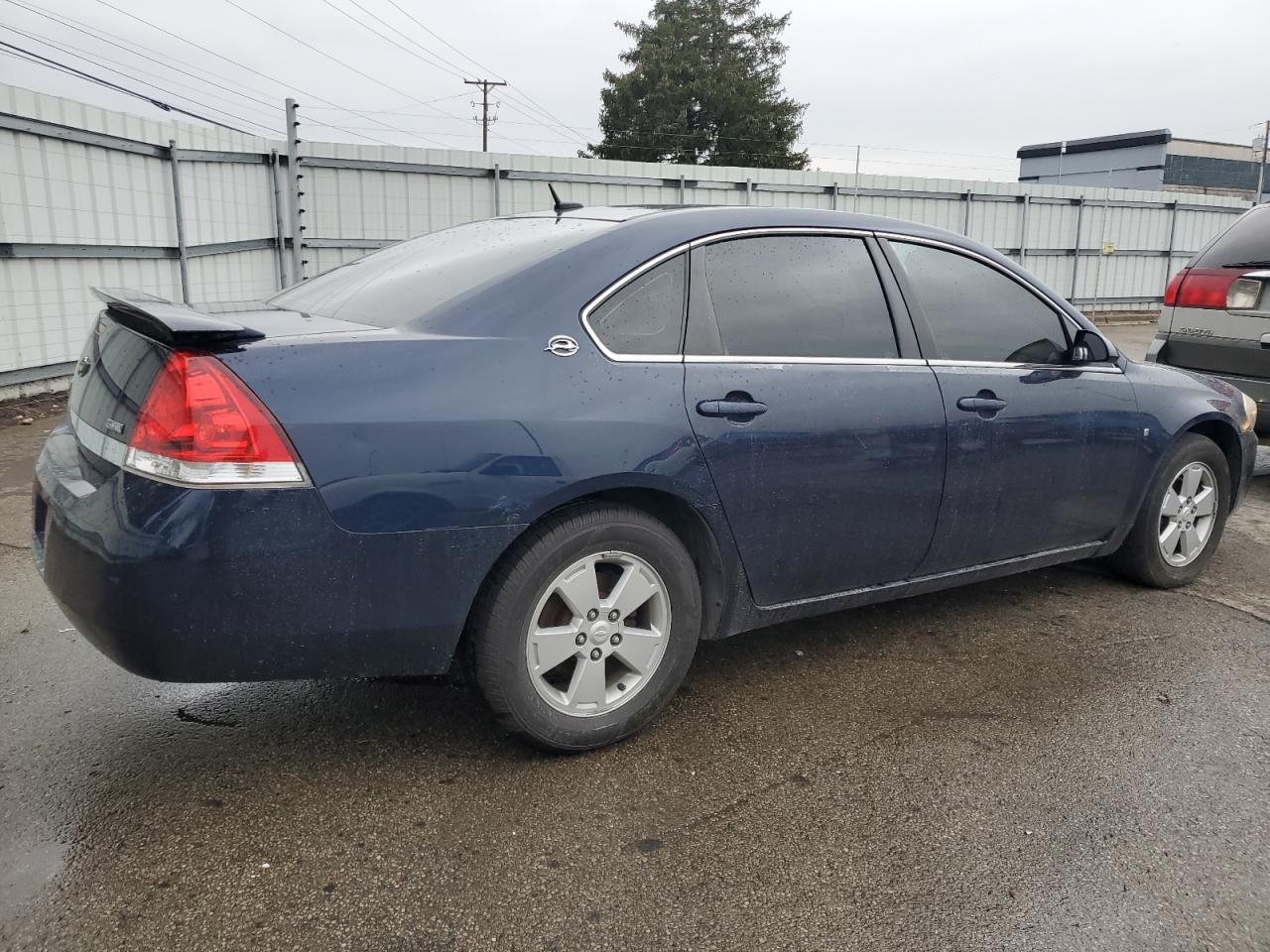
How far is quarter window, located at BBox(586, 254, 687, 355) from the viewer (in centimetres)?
283

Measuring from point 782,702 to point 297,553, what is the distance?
5.47 feet

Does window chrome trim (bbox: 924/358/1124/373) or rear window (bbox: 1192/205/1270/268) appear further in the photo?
rear window (bbox: 1192/205/1270/268)

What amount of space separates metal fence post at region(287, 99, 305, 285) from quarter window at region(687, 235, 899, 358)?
9263mm

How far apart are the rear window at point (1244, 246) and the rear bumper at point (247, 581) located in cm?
550

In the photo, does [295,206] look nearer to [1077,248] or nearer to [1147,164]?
[1077,248]

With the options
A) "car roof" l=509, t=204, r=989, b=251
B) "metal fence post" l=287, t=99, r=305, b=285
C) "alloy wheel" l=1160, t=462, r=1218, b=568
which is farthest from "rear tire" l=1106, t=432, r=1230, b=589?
"metal fence post" l=287, t=99, r=305, b=285

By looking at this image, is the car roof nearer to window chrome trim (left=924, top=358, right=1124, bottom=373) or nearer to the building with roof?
window chrome trim (left=924, top=358, right=1124, bottom=373)

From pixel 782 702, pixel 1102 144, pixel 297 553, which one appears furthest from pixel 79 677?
pixel 1102 144

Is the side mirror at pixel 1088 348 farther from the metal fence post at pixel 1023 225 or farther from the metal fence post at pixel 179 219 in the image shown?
the metal fence post at pixel 1023 225

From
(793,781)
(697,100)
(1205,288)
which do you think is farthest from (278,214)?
(697,100)

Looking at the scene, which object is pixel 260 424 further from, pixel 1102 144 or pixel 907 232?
pixel 1102 144

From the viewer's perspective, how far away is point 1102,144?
4891 centimetres

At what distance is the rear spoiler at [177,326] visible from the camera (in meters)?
2.34

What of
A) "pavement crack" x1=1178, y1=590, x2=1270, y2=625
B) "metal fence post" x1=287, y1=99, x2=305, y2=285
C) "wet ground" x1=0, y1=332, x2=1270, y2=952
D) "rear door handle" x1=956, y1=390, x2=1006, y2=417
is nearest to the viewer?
"wet ground" x1=0, y1=332, x2=1270, y2=952
